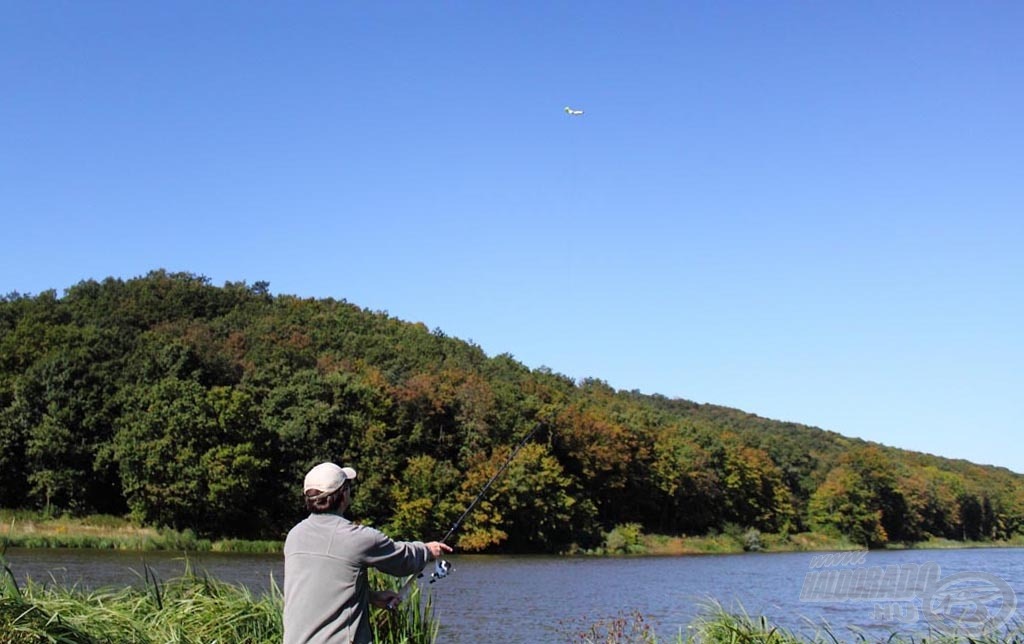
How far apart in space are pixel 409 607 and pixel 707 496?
76.5 metres

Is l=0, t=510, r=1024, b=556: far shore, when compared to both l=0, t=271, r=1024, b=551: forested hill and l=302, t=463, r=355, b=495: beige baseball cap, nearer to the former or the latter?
l=0, t=271, r=1024, b=551: forested hill

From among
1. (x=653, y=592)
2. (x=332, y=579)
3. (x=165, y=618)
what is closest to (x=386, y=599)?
(x=332, y=579)

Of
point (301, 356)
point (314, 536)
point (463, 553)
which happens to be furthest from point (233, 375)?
point (314, 536)

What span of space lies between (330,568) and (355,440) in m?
55.0

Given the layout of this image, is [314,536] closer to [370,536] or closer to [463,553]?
[370,536]

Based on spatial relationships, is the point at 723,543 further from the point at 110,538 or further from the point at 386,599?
the point at 386,599

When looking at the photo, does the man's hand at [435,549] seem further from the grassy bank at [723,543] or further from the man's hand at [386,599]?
the grassy bank at [723,543]

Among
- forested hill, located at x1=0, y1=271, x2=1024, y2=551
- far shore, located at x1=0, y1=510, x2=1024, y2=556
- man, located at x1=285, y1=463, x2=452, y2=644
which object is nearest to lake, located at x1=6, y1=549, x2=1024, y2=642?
far shore, located at x1=0, y1=510, x2=1024, y2=556

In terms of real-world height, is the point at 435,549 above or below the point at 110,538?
above

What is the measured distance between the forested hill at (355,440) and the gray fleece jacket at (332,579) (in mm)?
42399

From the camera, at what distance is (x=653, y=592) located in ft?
96.2

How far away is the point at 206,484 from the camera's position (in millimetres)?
49156

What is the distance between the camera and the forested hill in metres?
51.3

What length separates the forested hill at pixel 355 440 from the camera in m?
51.3
